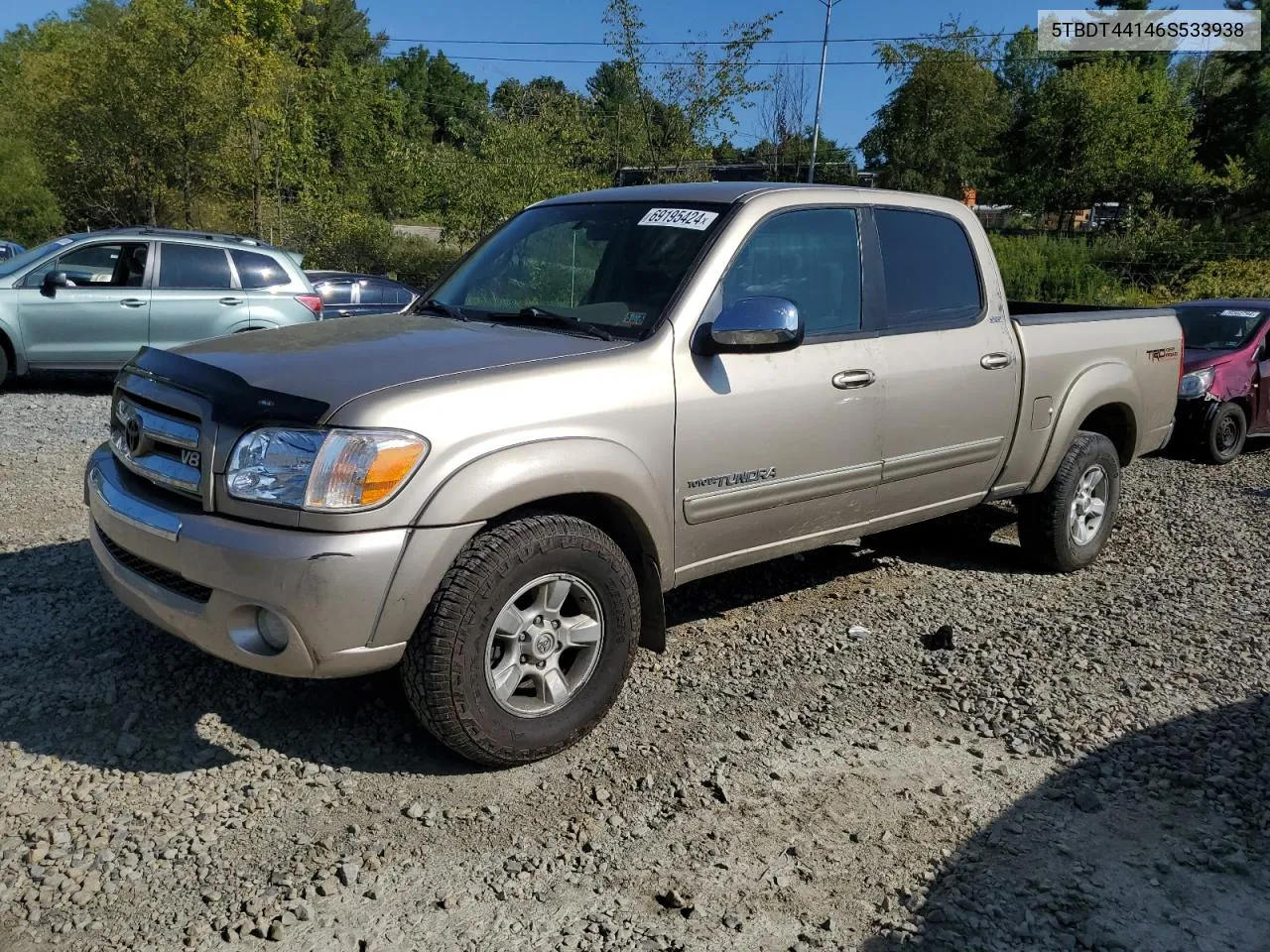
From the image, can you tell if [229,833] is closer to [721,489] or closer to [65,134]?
[721,489]

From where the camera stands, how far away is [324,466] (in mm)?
3055

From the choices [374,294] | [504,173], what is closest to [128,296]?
[374,294]

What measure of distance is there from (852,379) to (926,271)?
2.99ft

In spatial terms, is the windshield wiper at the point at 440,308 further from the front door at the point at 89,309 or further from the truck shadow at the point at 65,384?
the truck shadow at the point at 65,384

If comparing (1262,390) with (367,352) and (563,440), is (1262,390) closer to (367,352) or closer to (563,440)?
(563,440)

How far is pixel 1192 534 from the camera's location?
7027 mm

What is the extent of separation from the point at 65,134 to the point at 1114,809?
2617 cm

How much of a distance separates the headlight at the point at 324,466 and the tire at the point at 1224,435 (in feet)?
30.8

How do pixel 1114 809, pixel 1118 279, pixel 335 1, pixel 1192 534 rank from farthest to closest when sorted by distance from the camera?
pixel 335 1
pixel 1118 279
pixel 1192 534
pixel 1114 809

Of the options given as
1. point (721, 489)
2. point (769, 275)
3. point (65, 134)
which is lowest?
point (721, 489)

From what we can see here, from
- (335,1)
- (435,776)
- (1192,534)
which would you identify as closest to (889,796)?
(435,776)

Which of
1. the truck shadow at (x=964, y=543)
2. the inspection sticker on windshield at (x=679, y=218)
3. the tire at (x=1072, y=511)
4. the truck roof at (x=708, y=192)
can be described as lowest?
the truck shadow at (x=964, y=543)

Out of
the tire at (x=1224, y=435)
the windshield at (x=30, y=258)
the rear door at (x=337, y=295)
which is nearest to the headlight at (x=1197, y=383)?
the tire at (x=1224, y=435)

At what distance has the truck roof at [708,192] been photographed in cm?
435
